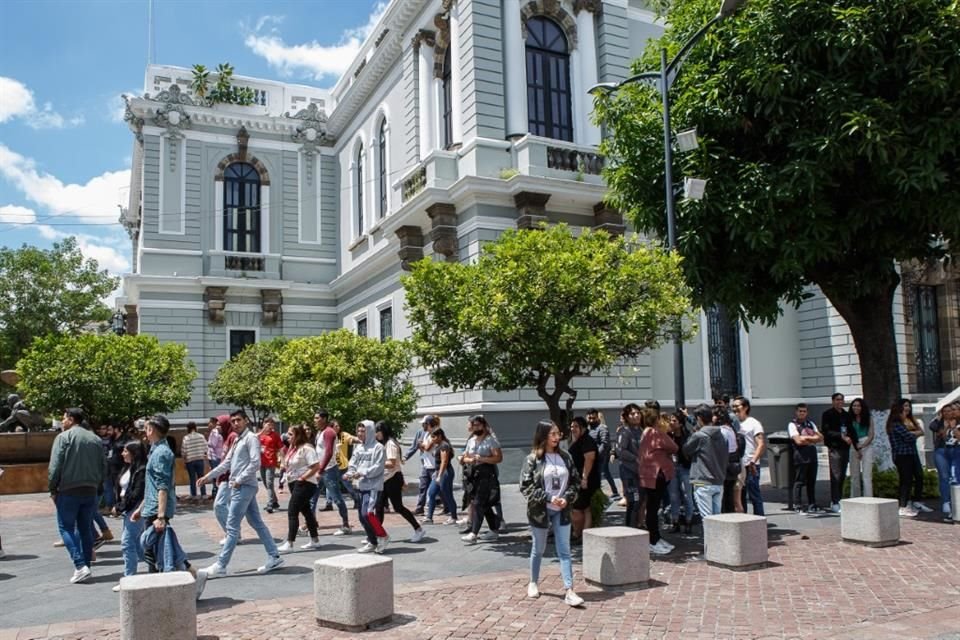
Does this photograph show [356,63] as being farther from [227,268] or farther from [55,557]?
[55,557]

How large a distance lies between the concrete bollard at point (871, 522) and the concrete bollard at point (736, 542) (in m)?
1.69

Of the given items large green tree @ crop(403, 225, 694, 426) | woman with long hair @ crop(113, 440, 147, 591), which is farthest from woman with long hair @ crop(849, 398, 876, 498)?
woman with long hair @ crop(113, 440, 147, 591)

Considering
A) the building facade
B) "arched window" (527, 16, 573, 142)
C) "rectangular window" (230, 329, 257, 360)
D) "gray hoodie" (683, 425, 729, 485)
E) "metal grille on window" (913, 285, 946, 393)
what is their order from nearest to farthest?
"gray hoodie" (683, 425, 729, 485) → the building facade → "arched window" (527, 16, 573, 142) → "metal grille on window" (913, 285, 946, 393) → "rectangular window" (230, 329, 257, 360)

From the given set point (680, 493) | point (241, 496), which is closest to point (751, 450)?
point (680, 493)

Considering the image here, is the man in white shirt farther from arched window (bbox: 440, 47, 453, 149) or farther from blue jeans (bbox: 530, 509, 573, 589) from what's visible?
arched window (bbox: 440, 47, 453, 149)

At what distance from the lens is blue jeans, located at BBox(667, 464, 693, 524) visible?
10852 millimetres

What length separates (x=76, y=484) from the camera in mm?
8711

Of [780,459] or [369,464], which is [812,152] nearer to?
[780,459]

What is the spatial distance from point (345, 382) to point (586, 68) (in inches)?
411

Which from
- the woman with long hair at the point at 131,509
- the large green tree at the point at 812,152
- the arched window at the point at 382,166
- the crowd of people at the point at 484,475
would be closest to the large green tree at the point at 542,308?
the crowd of people at the point at 484,475

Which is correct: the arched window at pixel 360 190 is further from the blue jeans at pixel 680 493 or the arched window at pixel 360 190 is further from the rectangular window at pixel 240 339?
the blue jeans at pixel 680 493

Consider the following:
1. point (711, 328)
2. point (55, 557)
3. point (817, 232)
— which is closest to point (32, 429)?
point (55, 557)

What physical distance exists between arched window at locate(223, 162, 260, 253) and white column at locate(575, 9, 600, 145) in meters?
14.3

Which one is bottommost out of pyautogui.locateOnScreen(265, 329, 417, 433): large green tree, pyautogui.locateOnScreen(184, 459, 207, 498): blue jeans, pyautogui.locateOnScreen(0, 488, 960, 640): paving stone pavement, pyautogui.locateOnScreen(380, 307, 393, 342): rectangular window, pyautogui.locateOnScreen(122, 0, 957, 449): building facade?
pyautogui.locateOnScreen(0, 488, 960, 640): paving stone pavement
